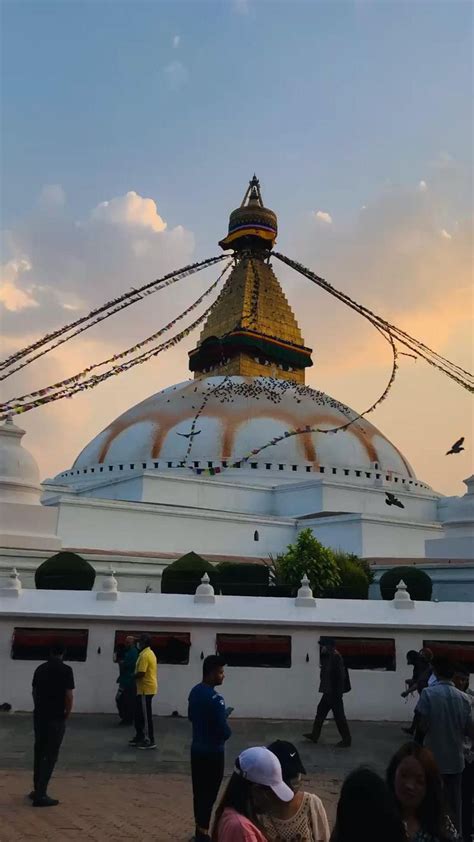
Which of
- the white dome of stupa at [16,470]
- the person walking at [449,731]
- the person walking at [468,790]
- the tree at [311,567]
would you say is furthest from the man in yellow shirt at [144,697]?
the white dome of stupa at [16,470]

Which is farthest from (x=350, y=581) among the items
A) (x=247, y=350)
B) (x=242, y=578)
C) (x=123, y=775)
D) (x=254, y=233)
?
(x=254, y=233)

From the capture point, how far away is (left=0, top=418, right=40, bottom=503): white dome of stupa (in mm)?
18734

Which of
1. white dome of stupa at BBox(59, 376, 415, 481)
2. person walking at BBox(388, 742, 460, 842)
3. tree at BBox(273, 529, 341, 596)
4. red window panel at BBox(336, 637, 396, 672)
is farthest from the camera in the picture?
white dome of stupa at BBox(59, 376, 415, 481)

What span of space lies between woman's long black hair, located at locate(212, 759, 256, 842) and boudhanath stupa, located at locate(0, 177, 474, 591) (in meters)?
14.0

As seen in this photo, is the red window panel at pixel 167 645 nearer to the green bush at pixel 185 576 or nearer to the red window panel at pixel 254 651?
the red window panel at pixel 254 651

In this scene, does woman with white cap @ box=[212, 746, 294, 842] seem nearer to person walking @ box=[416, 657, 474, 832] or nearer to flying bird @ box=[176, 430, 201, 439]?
person walking @ box=[416, 657, 474, 832]

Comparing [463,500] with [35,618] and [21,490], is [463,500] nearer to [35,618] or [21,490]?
[21,490]

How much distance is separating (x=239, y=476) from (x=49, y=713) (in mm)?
22935

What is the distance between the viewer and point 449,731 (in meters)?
4.93

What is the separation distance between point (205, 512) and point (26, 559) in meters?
8.72

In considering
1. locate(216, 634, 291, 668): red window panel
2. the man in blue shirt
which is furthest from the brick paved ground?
locate(216, 634, 291, 668): red window panel

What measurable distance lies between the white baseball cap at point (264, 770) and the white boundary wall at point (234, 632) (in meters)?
7.02

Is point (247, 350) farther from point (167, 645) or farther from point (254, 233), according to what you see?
point (167, 645)

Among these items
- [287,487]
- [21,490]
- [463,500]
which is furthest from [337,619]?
[287,487]
